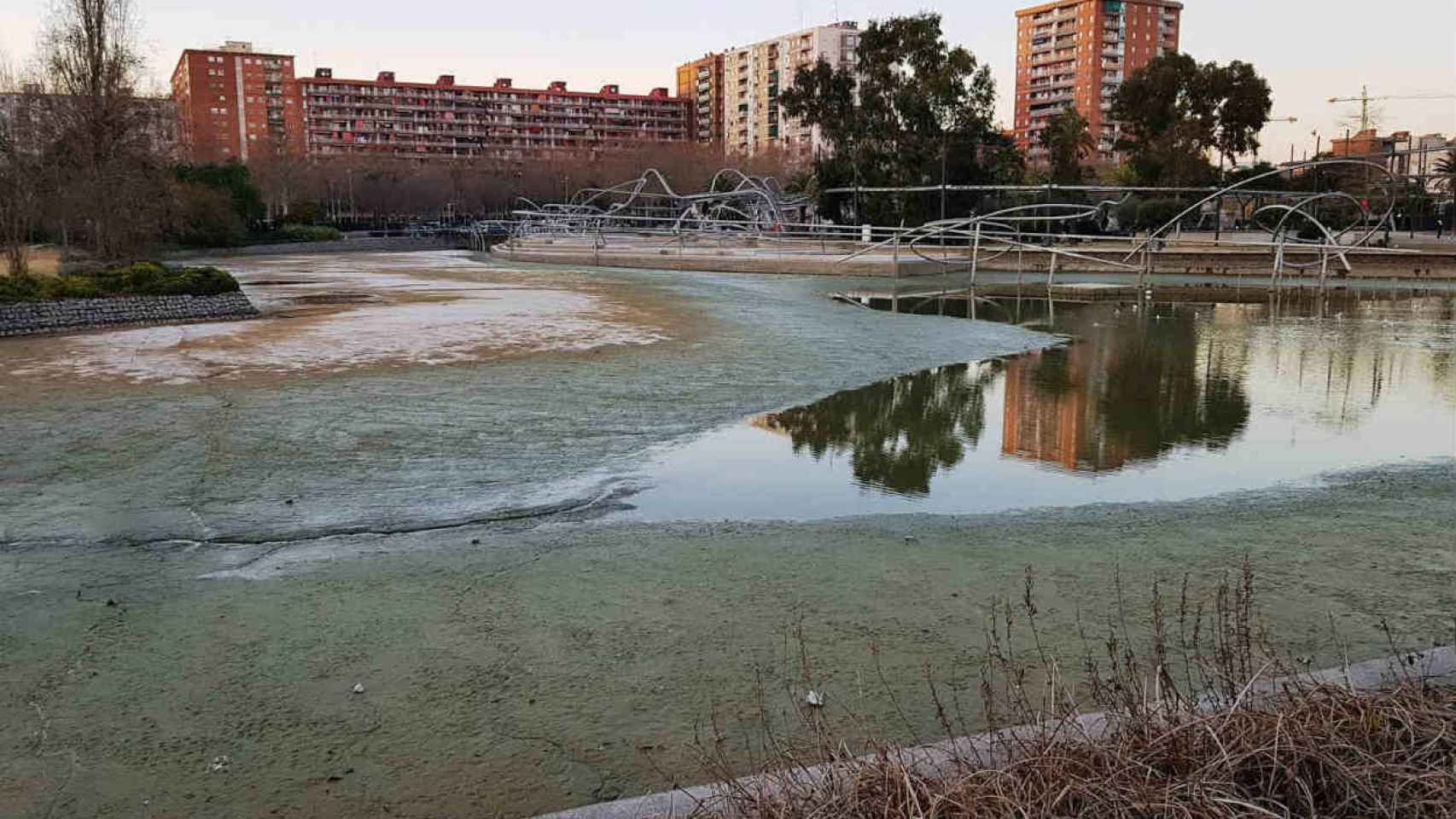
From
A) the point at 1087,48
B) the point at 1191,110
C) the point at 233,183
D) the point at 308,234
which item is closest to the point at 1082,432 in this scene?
the point at 1191,110

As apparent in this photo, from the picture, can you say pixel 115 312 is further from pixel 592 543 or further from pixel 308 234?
pixel 308 234

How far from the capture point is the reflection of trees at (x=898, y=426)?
8.45 meters

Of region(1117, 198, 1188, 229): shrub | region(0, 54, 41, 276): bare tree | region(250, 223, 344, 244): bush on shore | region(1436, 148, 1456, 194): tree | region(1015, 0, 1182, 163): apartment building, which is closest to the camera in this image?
region(0, 54, 41, 276): bare tree

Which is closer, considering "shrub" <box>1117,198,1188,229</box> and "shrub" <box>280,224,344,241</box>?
"shrub" <box>1117,198,1188,229</box>

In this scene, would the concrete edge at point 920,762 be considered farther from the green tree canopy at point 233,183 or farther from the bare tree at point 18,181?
the green tree canopy at point 233,183

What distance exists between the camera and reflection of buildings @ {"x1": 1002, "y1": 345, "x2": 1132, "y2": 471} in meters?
8.71

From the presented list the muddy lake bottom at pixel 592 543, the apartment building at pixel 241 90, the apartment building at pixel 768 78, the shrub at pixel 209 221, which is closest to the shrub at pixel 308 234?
the shrub at pixel 209 221

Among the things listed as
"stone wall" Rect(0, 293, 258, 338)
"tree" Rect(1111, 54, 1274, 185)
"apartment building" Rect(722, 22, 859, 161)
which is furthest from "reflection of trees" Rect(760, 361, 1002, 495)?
"apartment building" Rect(722, 22, 859, 161)

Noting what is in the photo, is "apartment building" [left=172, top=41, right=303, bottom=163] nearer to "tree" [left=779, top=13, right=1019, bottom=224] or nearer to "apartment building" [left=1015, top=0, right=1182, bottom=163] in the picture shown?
"apartment building" [left=1015, top=0, right=1182, bottom=163]

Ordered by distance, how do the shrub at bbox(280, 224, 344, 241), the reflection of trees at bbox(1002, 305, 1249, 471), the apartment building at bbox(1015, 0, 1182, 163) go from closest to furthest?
1. the reflection of trees at bbox(1002, 305, 1249, 471)
2. the shrub at bbox(280, 224, 344, 241)
3. the apartment building at bbox(1015, 0, 1182, 163)

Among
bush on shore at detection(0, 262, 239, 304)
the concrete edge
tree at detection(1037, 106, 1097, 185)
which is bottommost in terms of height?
the concrete edge

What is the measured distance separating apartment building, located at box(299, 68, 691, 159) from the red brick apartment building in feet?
0.38

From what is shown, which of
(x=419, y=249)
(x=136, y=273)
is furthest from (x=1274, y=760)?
(x=419, y=249)

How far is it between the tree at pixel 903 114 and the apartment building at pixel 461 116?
311 feet
